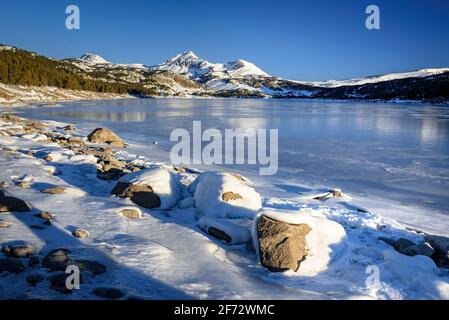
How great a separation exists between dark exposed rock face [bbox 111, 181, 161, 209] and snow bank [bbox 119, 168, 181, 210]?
3.7 inches

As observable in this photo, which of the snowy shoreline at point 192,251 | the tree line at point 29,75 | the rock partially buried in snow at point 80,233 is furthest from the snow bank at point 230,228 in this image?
the tree line at point 29,75

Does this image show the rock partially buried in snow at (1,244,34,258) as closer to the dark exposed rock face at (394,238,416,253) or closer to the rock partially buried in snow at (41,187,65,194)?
the rock partially buried in snow at (41,187,65,194)

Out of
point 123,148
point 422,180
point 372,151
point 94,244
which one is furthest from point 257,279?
point 372,151

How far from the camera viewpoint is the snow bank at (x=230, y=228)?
6.89 m

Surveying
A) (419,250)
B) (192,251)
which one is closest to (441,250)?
(419,250)

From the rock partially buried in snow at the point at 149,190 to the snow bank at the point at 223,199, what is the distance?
67cm

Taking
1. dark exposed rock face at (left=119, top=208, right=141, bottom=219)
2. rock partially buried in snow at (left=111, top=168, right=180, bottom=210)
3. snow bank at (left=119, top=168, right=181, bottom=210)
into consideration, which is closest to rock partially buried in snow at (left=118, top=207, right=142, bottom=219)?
dark exposed rock face at (left=119, top=208, right=141, bottom=219)

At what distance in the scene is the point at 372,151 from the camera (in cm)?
1856

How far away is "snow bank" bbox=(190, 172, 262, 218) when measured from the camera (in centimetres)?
796

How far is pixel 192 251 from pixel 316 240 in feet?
7.18

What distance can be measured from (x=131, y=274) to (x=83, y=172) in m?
6.83

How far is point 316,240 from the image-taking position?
21.1ft

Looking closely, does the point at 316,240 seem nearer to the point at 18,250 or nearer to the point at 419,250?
the point at 419,250
